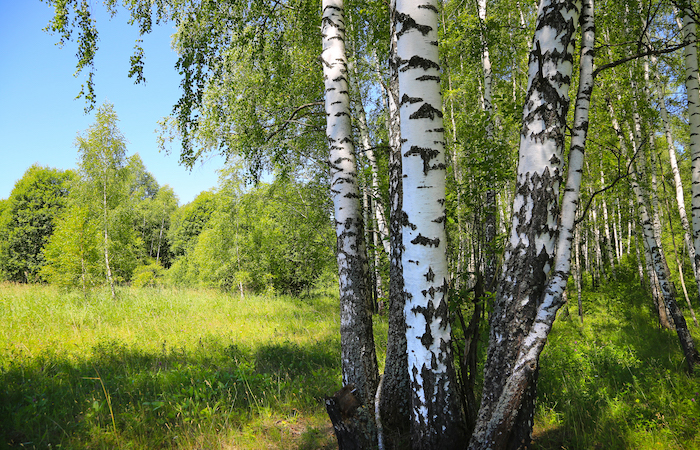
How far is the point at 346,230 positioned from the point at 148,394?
2965mm

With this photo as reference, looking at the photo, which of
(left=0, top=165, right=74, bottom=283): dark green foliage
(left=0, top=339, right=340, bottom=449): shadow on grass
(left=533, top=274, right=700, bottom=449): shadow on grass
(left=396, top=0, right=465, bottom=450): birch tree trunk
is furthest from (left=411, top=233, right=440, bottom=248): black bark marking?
(left=0, top=165, right=74, bottom=283): dark green foliage

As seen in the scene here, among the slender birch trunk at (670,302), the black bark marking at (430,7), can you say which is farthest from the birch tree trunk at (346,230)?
the slender birch trunk at (670,302)

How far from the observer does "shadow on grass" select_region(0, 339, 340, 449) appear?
10.2 feet

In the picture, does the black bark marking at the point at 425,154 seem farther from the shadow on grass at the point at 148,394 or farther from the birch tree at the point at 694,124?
the birch tree at the point at 694,124

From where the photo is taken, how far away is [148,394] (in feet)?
12.5

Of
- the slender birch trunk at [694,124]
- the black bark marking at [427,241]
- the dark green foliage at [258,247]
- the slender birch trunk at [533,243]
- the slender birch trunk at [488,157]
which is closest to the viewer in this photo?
the slender birch trunk at [533,243]

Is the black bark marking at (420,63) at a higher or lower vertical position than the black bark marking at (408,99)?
higher

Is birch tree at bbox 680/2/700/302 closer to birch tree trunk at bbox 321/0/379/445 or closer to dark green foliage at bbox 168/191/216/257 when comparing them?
birch tree trunk at bbox 321/0/379/445

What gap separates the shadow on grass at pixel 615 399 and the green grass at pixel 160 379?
2266mm

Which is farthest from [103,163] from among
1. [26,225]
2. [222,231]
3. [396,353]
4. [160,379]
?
[26,225]

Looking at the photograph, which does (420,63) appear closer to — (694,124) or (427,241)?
(427,241)

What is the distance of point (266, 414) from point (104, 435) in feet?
4.67

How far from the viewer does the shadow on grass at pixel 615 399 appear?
2.95 metres

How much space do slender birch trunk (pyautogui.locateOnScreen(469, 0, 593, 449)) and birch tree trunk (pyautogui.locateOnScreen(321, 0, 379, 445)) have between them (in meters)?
1.12
